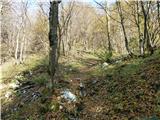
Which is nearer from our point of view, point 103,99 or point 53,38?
point 103,99

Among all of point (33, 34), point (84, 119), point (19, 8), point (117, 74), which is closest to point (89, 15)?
point (33, 34)

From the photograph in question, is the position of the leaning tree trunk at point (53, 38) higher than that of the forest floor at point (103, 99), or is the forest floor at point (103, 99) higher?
the leaning tree trunk at point (53, 38)

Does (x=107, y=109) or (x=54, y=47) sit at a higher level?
(x=54, y=47)

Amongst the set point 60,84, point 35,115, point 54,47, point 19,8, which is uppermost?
point 19,8

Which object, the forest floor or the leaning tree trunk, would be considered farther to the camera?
the leaning tree trunk

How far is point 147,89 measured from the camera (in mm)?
9641

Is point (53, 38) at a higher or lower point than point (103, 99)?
higher

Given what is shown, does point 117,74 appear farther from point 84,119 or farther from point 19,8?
point 19,8

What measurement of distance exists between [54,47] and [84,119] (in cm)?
287

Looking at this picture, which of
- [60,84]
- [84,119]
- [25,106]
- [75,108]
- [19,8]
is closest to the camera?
[84,119]

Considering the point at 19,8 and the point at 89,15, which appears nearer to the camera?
the point at 19,8

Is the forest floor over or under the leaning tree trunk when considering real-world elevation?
under

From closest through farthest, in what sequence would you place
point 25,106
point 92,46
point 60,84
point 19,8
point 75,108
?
point 75,108
point 25,106
point 60,84
point 19,8
point 92,46

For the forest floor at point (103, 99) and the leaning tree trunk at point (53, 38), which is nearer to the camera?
the forest floor at point (103, 99)
